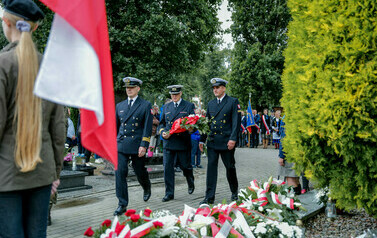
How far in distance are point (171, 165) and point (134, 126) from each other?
1.32 meters

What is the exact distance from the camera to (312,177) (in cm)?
429

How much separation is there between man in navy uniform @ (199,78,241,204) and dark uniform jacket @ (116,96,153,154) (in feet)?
4.15

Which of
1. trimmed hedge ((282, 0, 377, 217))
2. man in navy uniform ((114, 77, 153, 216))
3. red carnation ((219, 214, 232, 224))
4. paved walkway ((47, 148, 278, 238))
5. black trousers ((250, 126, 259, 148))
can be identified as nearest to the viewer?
trimmed hedge ((282, 0, 377, 217))

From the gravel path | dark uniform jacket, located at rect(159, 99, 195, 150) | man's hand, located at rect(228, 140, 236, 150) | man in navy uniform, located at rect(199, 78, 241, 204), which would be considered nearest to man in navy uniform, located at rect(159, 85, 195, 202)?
dark uniform jacket, located at rect(159, 99, 195, 150)

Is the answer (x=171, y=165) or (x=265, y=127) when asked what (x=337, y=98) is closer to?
(x=171, y=165)

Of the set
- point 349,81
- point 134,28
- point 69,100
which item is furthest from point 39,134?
point 134,28

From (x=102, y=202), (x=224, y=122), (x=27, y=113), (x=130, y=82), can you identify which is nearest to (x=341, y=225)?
(x=224, y=122)

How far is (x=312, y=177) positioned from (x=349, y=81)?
4.02 ft

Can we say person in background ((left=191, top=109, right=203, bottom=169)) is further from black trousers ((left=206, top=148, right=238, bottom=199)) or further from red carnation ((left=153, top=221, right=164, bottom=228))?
red carnation ((left=153, top=221, right=164, bottom=228))

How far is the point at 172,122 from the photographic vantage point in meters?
7.68

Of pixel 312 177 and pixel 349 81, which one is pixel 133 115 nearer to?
pixel 312 177

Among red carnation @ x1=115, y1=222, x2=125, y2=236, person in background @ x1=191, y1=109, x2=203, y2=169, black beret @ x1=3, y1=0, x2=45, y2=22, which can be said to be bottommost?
red carnation @ x1=115, y1=222, x2=125, y2=236

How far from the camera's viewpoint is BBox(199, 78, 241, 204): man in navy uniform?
6.84 metres

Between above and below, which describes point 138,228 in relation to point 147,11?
below
